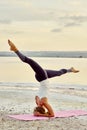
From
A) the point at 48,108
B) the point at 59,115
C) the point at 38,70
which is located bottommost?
the point at 59,115

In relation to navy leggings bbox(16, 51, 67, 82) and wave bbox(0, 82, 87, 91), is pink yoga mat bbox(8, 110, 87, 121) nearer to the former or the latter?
navy leggings bbox(16, 51, 67, 82)

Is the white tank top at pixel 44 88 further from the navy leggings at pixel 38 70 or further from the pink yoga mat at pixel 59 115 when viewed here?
the pink yoga mat at pixel 59 115

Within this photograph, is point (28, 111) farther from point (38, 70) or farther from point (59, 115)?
point (38, 70)

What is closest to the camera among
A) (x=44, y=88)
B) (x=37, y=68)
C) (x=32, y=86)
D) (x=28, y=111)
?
(x=37, y=68)

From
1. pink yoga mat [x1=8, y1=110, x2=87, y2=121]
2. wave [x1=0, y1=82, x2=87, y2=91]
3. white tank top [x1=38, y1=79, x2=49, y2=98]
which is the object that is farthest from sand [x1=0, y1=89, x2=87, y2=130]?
wave [x1=0, y1=82, x2=87, y2=91]

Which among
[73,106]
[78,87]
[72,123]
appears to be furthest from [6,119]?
[78,87]

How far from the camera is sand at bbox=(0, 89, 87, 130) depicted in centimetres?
1451


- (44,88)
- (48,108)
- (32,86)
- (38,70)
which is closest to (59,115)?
(48,108)

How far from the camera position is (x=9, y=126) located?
48.0ft

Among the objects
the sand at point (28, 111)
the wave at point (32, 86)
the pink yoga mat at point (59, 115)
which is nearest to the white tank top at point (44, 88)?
the pink yoga mat at point (59, 115)

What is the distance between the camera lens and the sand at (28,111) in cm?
1451

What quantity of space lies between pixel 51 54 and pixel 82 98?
40.3 m

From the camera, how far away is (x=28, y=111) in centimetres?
1728

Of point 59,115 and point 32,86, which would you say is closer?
point 59,115
